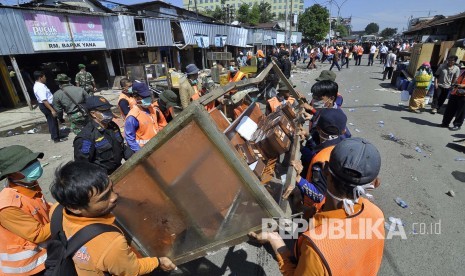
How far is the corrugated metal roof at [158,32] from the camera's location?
15.8 meters

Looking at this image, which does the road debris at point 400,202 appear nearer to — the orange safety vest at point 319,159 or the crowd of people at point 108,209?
the crowd of people at point 108,209

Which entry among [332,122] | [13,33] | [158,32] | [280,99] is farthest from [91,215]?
[158,32]

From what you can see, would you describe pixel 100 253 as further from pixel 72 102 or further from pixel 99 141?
pixel 72 102

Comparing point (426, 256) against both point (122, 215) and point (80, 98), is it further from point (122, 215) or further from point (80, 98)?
point (80, 98)

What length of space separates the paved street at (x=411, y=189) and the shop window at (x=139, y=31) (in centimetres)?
984

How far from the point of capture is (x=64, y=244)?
4.73 ft

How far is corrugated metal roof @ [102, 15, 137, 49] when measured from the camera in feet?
44.3

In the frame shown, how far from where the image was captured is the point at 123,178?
5.22ft

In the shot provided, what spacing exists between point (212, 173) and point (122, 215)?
0.73m

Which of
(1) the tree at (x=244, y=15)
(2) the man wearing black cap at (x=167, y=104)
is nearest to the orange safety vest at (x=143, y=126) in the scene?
(2) the man wearing black cap at (x=167, y=104)

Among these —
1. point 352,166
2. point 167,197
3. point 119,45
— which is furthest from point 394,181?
point 119,45

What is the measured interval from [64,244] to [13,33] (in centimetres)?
1229

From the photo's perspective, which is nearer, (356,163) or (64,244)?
(356,163)

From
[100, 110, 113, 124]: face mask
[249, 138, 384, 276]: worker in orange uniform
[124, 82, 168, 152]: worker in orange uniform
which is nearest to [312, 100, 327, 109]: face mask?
[124, 82, 168, 152]: worker in orange uniform
